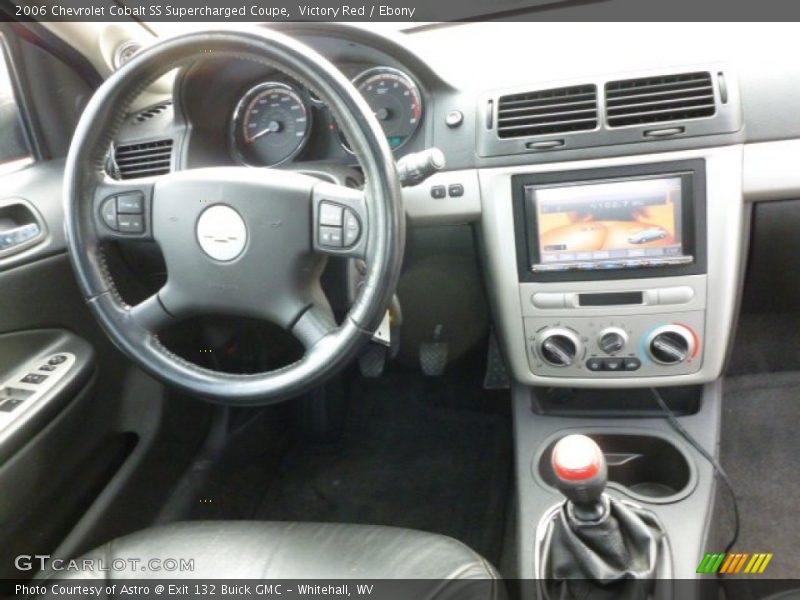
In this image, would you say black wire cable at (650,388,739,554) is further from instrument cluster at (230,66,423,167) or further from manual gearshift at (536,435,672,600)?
instrument cluster at (230,66,423,167)

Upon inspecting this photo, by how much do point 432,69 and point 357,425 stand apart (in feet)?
3.77

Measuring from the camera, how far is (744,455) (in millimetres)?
1712

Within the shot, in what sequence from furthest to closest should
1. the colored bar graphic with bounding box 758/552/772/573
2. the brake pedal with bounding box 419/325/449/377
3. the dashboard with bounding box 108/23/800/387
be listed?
the brake pedal with bounding box 419/325/449/377, the colored bar graphic with bounding box 758/552/772/573, the dashboard with bounding box 108/23/800/387

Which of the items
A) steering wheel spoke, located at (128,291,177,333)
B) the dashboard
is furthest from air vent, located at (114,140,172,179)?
steering wheel spoke, located at (128,291,177,333)

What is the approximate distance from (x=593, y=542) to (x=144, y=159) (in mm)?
1128

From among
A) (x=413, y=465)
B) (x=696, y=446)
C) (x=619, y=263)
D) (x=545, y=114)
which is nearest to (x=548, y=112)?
(x=545, y=114)

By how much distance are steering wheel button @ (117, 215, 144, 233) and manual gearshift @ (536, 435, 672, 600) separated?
0.75 meters

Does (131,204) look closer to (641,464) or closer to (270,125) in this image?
(270,125)

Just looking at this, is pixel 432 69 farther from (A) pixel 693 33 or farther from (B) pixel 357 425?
(B) pixel 357 425

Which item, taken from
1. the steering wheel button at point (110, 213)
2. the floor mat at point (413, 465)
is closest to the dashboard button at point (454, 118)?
the steering wheel button at point (110, 213)

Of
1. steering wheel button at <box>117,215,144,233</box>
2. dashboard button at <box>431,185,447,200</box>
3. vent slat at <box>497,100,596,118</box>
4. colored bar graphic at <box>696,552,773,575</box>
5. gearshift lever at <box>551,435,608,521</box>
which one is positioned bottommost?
colored bar graphic at <box>696,552,773,575</box>

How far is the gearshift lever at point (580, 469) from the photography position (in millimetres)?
984

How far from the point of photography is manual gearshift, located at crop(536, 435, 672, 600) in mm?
998

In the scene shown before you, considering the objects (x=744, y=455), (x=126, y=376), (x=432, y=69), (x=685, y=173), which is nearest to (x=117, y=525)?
(x=126, y=376)
